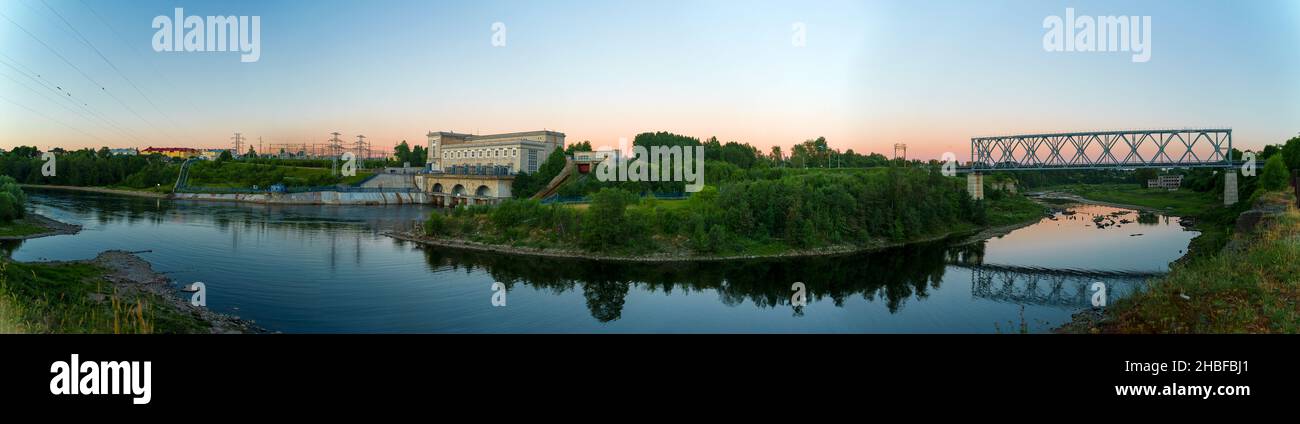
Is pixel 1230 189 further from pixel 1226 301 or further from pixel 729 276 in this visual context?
pixel 1226 301

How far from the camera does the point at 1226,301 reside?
8461 millimetres

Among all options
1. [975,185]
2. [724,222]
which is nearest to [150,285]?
[724,222]

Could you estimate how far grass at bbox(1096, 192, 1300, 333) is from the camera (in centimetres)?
735

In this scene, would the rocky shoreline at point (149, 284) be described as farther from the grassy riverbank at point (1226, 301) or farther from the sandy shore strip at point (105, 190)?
the sandy shore strip at point (105, 190)

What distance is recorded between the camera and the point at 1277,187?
2889 cm

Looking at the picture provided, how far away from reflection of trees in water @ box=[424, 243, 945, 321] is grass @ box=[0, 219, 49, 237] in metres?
13.2

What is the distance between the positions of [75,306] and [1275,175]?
43.7 metres

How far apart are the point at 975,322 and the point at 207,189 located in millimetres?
52825

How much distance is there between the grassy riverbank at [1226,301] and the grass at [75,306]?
487 inches

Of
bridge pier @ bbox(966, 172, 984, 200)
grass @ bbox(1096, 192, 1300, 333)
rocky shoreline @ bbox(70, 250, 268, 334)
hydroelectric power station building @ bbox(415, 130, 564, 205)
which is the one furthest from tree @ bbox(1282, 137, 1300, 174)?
rocky shoreline @ bbox(70, 250, 268, 334)

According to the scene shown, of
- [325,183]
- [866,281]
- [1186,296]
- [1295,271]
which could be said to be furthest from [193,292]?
Answer: [325,183]

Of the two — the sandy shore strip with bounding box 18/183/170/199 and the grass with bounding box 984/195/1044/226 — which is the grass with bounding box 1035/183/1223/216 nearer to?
the grass with bounding box 984/195/1044/226
